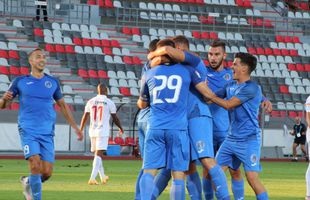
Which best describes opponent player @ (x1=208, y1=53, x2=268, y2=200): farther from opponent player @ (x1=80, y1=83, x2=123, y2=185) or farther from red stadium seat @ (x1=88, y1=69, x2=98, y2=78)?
red stadium seat @ (x1=88, y1=69, x2=98, y2=78)

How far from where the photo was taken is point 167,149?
40.9 ft

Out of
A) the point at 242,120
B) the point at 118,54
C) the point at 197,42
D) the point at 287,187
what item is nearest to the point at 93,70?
the point at 118,54

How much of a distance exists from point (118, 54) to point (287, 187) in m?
22.5

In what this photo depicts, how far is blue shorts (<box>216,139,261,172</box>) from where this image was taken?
1384 centimetres

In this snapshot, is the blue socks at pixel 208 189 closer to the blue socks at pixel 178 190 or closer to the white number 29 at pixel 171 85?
the blue socks at pixel 178 190

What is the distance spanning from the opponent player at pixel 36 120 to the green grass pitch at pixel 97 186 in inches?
78.0

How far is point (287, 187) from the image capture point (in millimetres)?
21250

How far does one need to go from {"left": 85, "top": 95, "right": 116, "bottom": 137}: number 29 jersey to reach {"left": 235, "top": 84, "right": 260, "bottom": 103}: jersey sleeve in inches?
366

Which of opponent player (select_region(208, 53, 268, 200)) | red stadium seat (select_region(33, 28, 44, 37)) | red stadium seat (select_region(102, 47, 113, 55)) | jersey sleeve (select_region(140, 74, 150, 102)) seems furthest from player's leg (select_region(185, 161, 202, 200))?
red stadium seat (select_region(102, 47, 113, 55))

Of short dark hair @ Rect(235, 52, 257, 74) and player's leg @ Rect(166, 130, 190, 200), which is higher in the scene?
short dark hair @ Rect(235, 52, 257, 74)

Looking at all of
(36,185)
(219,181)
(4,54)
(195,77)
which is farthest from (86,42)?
(195,77)

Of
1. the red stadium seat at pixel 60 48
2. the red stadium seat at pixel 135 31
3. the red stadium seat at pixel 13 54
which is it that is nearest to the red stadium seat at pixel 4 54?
the red stadium seat at pixel 13 54

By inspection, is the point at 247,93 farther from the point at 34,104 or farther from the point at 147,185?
the point at 34,104

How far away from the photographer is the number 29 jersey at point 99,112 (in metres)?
22.8
